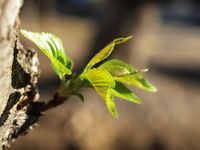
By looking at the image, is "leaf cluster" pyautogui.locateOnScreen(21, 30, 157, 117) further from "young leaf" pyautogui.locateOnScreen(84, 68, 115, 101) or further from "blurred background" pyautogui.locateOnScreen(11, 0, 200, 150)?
"blurred background" pyautogui.locateOnScreen(11, 0, 200, 150)

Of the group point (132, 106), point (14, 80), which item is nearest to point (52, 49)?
point (14, 80)

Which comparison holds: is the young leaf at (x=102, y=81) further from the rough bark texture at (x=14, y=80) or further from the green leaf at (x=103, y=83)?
the rough bark texture at (x=14, y=80)

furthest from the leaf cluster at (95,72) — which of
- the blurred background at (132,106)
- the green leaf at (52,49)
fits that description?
the blurred background at (132,106)

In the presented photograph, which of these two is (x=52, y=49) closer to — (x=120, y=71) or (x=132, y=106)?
(x=120, y=71)

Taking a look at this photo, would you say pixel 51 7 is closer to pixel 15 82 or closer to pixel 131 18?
pixel 131 18

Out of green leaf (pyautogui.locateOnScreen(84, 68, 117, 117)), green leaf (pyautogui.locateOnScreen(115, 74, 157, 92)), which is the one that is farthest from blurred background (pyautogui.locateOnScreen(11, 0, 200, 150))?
green leaf (pyautogui.locateOnScreen(84, 68, 117, 117))

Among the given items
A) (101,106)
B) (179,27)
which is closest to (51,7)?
(179,27)
